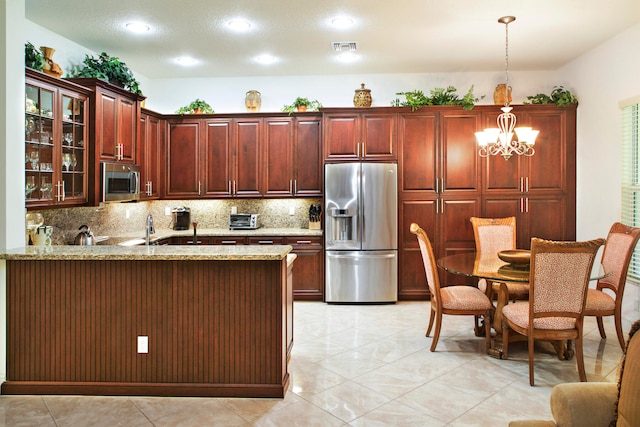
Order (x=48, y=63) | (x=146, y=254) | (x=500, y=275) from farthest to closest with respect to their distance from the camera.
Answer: (x=48, y=63) → (x=500, y=275) → (x=146, y=254)

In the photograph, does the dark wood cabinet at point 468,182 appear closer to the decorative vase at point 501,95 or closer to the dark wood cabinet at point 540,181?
the dark wood cabinet at point 540,181

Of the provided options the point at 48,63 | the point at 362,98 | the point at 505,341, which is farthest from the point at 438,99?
the point at 48,63

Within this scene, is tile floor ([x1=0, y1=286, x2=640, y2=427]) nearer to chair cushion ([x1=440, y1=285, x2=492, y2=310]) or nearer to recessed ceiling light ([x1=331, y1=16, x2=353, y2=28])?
chair cushion ([x1=440, y1=285, x2=492, y2=310])

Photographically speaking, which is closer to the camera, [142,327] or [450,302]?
[142,327]

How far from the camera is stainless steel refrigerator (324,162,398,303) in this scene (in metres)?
5.82

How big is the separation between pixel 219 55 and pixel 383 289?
330 cm

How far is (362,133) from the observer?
19.6ft

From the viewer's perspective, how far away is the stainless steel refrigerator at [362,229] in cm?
582

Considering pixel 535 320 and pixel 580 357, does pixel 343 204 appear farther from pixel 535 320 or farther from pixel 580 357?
pixel 580 357

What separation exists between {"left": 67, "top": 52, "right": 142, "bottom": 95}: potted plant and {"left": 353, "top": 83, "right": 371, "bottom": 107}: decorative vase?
2.59 m

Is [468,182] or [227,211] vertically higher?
[468,182]

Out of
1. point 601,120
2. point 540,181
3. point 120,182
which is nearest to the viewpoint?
point 120,182

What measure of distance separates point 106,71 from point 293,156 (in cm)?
237

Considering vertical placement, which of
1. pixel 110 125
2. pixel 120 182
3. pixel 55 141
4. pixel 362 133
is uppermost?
pixel 362 133
